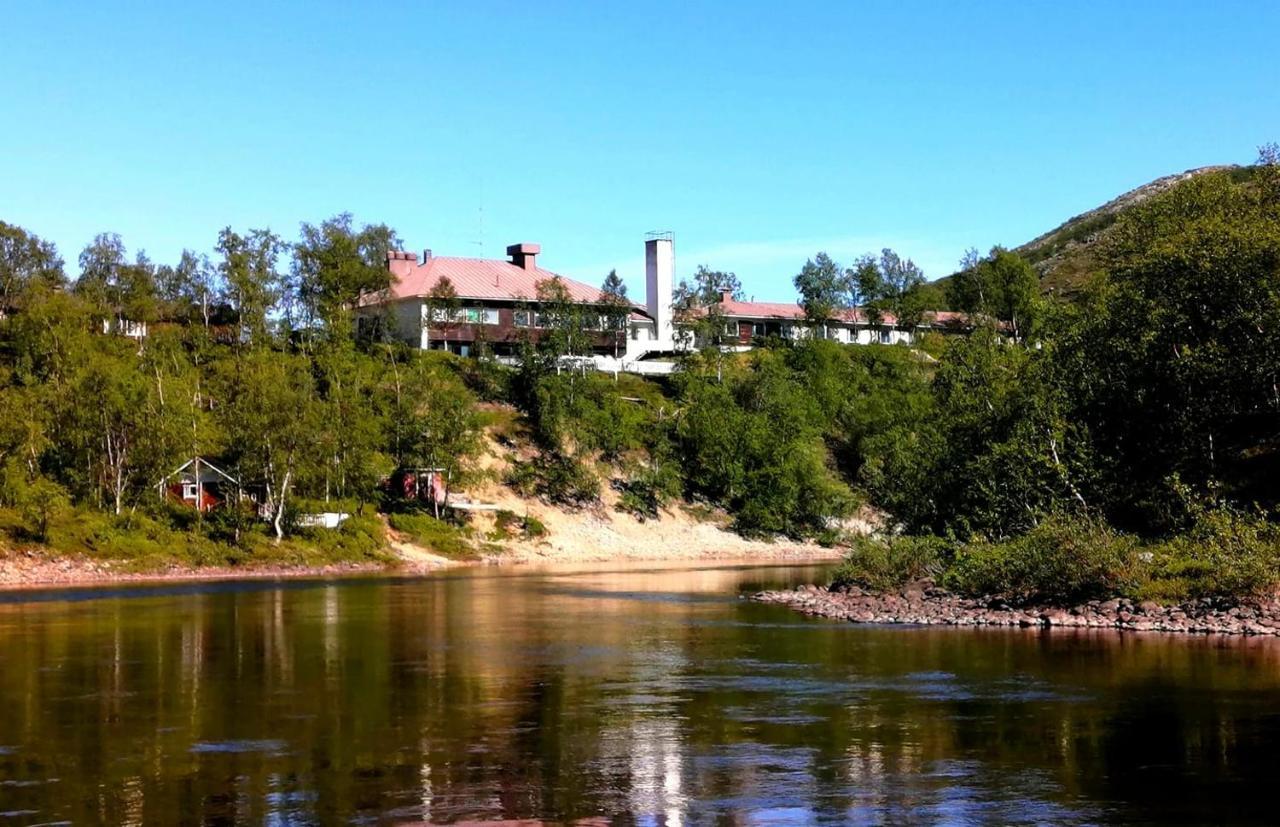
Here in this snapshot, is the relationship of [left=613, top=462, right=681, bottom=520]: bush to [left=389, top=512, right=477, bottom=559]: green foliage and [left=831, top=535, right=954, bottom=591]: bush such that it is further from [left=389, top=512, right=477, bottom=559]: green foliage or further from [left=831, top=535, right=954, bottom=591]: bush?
[left=831, top=535, right=954, bottom=591]: bush

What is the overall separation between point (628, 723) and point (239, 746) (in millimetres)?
7500

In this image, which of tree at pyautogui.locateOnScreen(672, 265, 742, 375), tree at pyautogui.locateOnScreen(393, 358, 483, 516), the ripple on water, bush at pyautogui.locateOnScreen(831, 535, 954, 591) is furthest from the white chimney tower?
the ripple on water

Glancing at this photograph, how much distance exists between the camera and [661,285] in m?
133

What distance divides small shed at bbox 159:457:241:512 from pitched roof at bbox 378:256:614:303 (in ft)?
124

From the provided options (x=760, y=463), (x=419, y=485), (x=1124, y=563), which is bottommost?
(x=1124, y=563)

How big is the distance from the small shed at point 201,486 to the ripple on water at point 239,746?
2359 inches

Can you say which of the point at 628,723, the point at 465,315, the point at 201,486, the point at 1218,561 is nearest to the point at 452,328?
the point at 465,315

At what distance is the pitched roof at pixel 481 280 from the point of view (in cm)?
12281

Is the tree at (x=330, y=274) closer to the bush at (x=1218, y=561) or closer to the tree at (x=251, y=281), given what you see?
the tree at (x=251, y=281)

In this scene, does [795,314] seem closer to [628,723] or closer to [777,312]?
[777,312]

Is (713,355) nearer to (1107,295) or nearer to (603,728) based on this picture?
(1107,295)

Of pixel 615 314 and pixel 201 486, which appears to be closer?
pixel 201 486

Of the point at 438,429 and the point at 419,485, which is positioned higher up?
the point at 438,429

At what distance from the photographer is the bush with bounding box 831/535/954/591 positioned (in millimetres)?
56281
